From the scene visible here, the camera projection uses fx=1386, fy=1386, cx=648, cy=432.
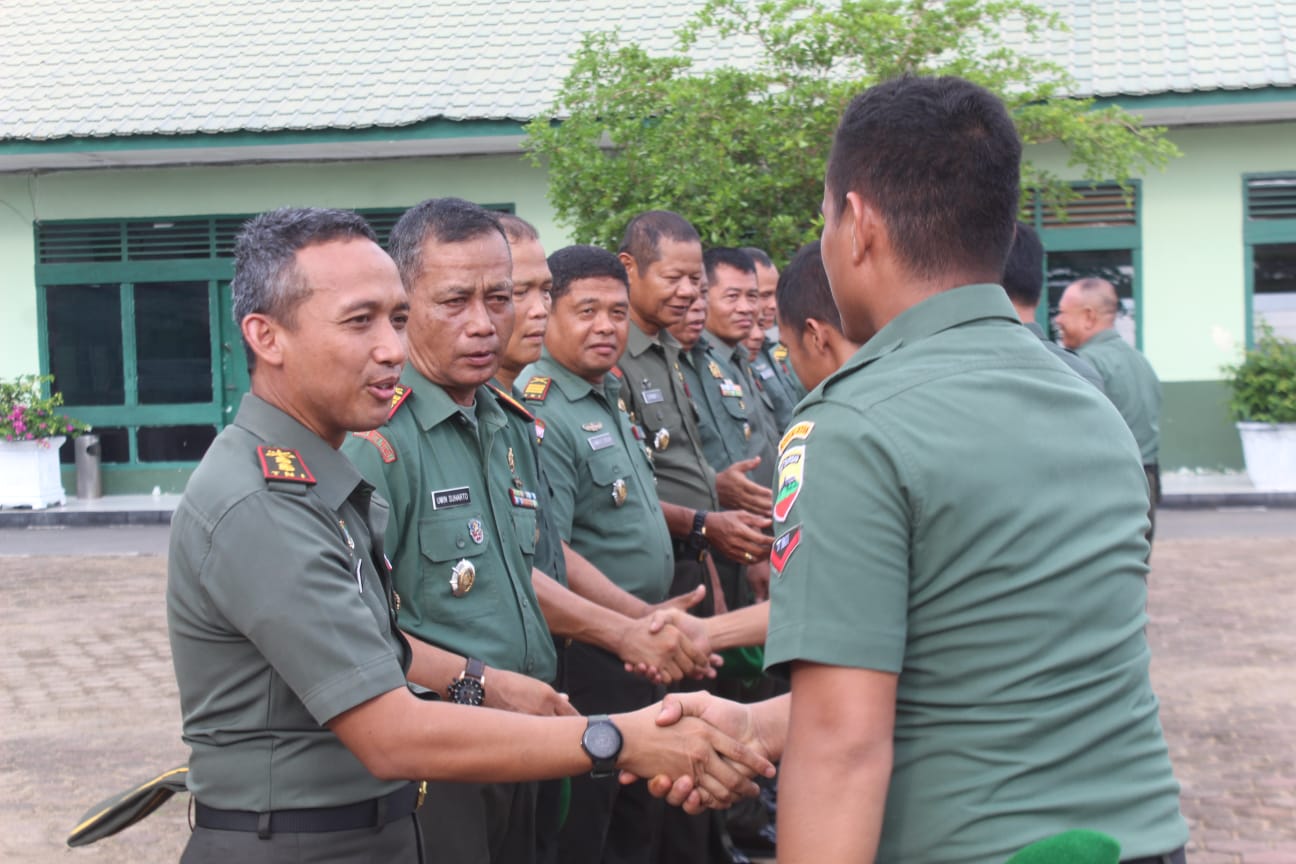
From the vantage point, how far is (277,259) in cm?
237

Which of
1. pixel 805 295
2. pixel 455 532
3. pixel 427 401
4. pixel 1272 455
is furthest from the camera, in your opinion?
pixel 1272 455

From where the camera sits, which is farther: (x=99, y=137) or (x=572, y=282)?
(x=99, y=137)

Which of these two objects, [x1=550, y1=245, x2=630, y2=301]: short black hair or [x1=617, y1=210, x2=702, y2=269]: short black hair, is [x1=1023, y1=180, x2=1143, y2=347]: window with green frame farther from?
[x1=550, y1=245, x2=630, y2=301]: short black hair

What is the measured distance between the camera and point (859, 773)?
166cm

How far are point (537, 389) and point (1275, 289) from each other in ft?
40.0

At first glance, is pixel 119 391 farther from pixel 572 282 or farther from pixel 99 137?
pixel 572 282

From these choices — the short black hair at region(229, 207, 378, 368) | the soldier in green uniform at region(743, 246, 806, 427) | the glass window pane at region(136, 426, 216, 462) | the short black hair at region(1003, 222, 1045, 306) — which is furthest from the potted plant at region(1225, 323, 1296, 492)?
the short black hair at region(229, 207, 378, 368)

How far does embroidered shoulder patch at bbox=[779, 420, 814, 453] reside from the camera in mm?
1756

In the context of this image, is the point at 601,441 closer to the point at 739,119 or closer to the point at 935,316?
the point at 935,316

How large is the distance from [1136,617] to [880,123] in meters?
0.72

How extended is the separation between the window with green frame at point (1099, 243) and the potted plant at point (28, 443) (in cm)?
1052

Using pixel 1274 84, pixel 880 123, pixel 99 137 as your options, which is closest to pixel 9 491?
pixel 99 137

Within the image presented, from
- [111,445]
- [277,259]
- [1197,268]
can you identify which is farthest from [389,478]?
[111,445]

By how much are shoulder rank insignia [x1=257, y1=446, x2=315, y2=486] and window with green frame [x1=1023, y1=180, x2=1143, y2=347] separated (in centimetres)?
1286
